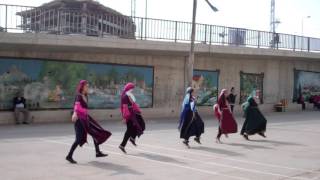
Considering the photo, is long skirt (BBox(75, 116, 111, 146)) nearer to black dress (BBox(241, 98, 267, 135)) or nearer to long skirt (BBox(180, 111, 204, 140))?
long skirt (BBox(180, 111, 204, 140))

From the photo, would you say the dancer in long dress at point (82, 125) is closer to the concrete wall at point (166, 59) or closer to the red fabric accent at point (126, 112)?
the red fabric accent at point (126, 112)

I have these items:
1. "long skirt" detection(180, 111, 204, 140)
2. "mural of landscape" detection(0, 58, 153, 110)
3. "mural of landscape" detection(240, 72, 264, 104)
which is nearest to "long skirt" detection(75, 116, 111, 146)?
"long skirt" detection(180, 111, 204, 140)

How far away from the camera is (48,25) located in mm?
21641

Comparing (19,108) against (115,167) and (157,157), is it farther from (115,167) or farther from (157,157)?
(115,167)

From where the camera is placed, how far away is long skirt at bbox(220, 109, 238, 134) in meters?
14.7

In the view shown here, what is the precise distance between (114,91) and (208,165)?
14.5m

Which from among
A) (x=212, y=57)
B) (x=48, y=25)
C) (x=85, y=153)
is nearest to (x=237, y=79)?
(x=212, y=57)

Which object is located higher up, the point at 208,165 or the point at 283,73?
the point at 283,73

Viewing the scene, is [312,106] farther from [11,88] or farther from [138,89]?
[11,88]

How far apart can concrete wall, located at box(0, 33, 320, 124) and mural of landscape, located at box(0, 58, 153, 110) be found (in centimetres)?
→ 35

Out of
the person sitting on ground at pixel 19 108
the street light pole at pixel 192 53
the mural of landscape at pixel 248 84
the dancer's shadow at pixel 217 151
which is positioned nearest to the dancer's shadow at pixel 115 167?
the dancer's shadow at pixel 217 151

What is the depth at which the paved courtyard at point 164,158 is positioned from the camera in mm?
9234

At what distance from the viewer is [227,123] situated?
1480 cm

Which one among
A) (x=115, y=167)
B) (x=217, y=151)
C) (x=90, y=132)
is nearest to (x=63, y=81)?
(x=217, y=151)
